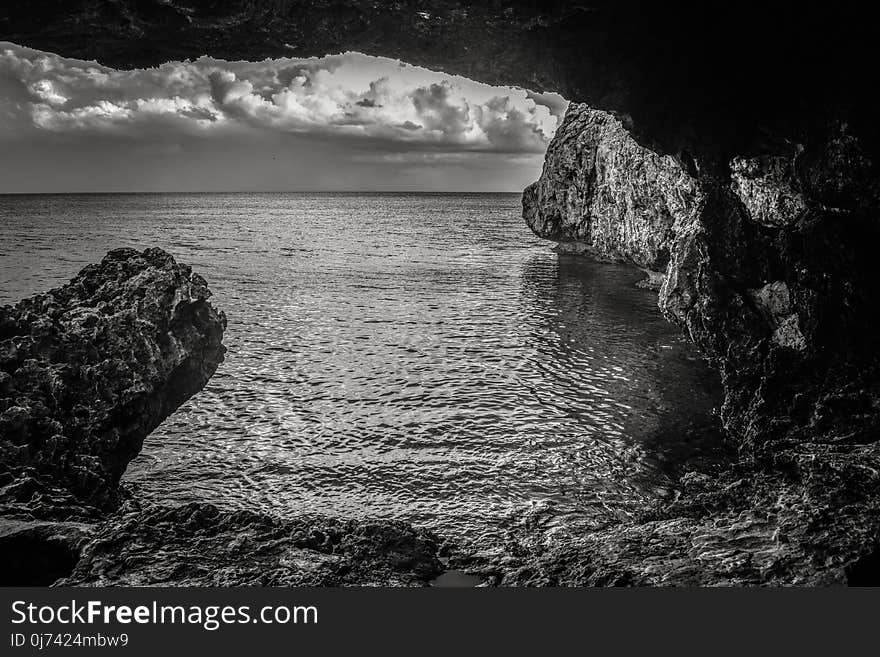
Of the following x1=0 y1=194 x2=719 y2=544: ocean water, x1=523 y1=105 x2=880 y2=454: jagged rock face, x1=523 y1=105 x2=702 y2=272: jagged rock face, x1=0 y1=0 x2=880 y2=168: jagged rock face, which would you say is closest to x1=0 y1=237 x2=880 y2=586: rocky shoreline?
x1=523 y1=105 x2=880 y2=454: jagged rock face

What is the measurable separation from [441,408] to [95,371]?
9.66 meters

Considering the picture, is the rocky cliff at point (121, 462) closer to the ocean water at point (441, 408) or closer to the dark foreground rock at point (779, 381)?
the ocean water at point (441, 408)

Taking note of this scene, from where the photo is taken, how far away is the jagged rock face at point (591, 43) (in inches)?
425

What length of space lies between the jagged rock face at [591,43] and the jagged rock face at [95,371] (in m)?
5.94

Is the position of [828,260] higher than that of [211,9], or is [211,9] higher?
[211,9]

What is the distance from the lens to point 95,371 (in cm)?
1321

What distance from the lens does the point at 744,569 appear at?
695 centimetres

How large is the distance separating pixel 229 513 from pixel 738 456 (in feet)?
38.6

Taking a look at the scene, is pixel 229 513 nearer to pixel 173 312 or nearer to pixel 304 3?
pixel 173 312

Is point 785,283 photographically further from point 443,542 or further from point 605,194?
point 605,194

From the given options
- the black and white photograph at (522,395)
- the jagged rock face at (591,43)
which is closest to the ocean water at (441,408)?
the black and white photograph at (522,395)

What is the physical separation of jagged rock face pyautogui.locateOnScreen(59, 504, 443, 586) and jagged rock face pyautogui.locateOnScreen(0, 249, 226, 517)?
5.94ft

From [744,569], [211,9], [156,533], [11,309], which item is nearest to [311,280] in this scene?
[11,309]

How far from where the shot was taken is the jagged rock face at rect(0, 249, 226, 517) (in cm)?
1073
